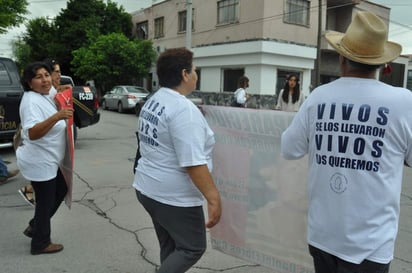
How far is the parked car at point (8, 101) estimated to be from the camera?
26.0 ft

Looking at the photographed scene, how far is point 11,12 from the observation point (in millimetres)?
27109

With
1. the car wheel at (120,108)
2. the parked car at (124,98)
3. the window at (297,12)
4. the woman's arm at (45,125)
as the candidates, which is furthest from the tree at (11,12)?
the woman's arm at (45,125)

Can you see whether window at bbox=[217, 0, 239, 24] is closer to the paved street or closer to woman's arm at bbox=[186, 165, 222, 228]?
the paved street

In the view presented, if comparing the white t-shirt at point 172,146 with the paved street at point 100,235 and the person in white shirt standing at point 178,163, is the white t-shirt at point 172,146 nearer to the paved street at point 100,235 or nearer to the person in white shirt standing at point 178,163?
the person in white shirt standing at point 178,163

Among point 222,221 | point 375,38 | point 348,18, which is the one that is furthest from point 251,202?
point 348,18

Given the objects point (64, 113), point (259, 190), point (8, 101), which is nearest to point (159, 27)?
point (8, 101)

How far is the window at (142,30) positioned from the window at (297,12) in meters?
13.3

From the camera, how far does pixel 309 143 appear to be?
2080 mm

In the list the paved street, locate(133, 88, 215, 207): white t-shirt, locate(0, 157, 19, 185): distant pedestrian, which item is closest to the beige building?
locate(0, 157, 19, 185): distant pedestrian

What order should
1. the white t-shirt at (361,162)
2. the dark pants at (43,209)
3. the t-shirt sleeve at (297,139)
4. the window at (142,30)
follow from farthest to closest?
the window at (142,30) < the dark pants at (43,209) < the t-shirt sleeve at (297,139) < the white t-shirt at (361,162)

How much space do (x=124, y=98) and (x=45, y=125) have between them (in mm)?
18009

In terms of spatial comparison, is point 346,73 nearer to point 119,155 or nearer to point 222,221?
point 222,221

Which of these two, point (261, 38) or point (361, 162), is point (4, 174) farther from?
point (261, 38)

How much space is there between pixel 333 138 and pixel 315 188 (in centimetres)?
27
